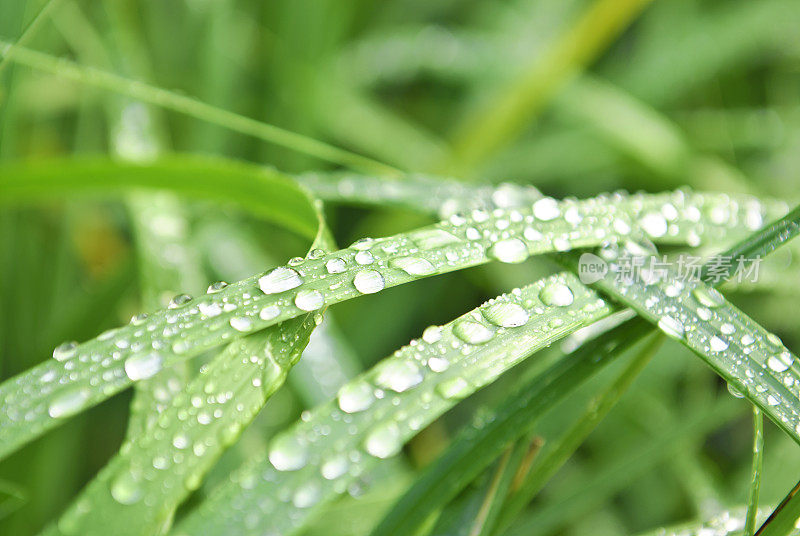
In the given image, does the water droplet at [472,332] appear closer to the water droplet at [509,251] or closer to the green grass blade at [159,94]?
the water droplet at [509,251]

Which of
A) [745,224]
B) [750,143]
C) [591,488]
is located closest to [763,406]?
[745,224]

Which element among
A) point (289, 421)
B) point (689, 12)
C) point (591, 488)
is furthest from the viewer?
point (689, 12)

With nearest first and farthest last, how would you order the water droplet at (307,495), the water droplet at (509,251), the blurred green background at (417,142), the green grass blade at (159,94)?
the water droplet at (307,495) → the water droplet at (509,251) → the green grass blade at (159,94) → the blurred green background at (417,142)

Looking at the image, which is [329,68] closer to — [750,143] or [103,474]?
[750,143]

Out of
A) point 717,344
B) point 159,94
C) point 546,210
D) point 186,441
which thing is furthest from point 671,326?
point 159,94

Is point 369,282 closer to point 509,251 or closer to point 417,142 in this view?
point 509,251

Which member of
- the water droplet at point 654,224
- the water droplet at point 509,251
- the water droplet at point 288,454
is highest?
the water droplet at point 509,251

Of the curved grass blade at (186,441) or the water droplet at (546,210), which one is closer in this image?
the curved grass blade at (186,441)

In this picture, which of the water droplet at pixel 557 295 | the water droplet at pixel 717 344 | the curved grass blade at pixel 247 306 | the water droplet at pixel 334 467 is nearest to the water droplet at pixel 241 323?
the curved grass blade at pixel 247 306
